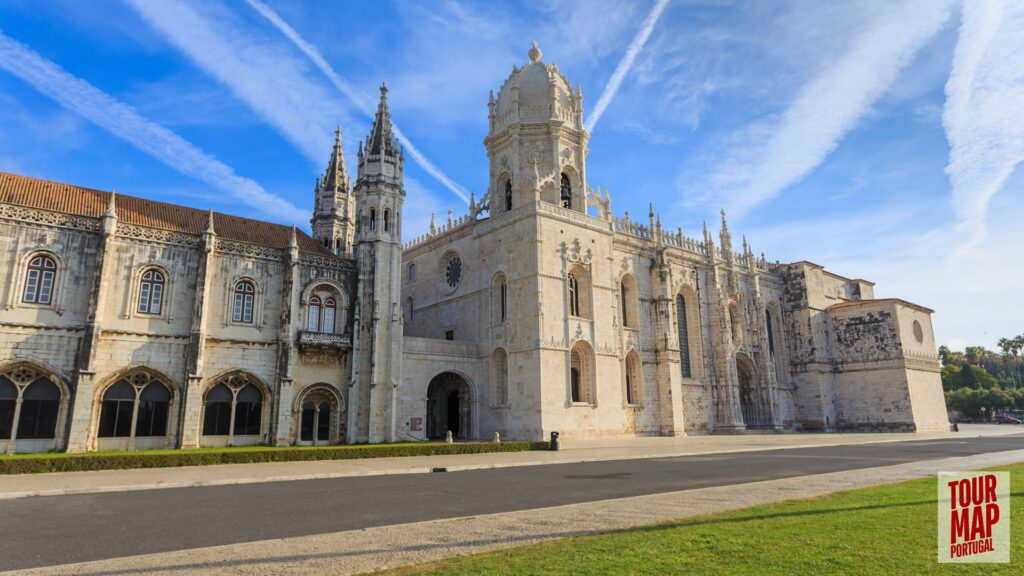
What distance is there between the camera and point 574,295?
39594mm

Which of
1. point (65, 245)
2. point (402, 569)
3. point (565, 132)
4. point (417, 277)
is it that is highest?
point (565, 132)

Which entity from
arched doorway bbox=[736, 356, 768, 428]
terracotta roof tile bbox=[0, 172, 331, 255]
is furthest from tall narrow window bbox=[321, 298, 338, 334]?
arched doorway bbox=[736, 356, 768, 428]

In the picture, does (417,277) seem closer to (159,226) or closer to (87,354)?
(159,226)

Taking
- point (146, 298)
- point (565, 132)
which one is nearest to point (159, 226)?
point (146, 298)

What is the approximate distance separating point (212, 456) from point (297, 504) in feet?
39.2

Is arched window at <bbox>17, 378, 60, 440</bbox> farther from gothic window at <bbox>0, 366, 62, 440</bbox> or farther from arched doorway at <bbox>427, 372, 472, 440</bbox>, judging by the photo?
arched doorway at <bbox>427, 372, 472, 440</bbox>

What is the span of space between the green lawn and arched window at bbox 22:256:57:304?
1132 inches

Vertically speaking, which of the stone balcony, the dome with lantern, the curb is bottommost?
the curb

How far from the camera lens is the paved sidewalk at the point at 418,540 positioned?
6.92m

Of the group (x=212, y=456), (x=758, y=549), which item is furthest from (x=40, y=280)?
(x=758, y=549)

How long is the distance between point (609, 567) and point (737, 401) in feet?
141

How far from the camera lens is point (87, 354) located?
26.0 m

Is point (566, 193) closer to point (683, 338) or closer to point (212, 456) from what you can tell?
point (683, 338)

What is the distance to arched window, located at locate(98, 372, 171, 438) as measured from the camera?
27245 millimetres
